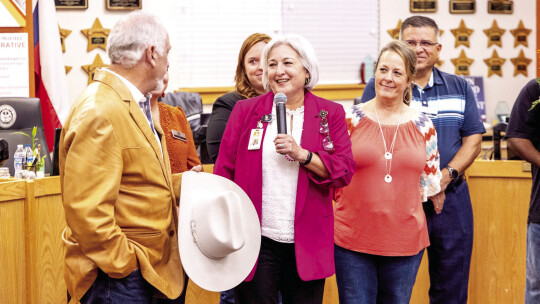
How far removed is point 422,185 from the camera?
247cm

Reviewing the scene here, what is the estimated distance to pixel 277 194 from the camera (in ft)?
6.81

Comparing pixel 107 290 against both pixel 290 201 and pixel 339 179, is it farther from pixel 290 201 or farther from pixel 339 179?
pixel 339 179

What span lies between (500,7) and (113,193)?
6.60 m

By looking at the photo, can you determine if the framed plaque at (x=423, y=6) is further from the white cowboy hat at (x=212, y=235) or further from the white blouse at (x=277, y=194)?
the white cowboy hat at (x=212, y=235)

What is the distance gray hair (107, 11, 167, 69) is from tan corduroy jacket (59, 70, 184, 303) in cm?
6

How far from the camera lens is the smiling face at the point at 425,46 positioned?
2.81m

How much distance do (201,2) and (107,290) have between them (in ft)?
16.6

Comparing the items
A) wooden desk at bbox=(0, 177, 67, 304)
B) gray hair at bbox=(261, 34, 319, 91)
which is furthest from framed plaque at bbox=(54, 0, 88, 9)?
gray hair at bbox=(261, 34, 319, 91)

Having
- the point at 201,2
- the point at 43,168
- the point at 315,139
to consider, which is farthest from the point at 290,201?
the point at 201,2

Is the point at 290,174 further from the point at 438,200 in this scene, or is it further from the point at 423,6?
the point at 423,6

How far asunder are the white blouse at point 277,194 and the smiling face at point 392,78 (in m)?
0.55

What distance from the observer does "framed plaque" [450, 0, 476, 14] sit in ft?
23.0

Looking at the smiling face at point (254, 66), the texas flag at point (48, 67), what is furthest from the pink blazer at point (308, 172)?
the texas flag at point (48, 67)

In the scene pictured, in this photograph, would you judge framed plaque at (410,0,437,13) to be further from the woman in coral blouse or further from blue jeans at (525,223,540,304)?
the woman in coral blouse
